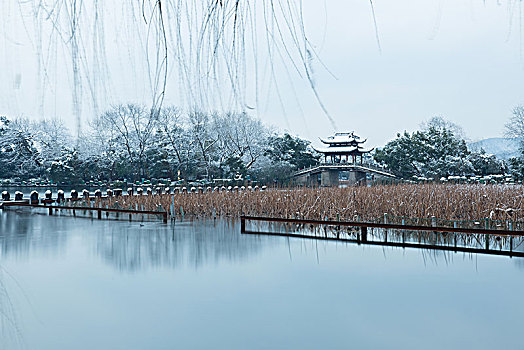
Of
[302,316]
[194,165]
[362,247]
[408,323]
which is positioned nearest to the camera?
[408,323]

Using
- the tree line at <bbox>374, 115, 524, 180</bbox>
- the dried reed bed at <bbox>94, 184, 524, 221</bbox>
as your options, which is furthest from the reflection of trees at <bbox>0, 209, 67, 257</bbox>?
the tree line at <bbox>374, 115, 524, 180</bbox>

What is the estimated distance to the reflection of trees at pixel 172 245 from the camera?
316 inches

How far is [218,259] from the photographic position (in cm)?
816

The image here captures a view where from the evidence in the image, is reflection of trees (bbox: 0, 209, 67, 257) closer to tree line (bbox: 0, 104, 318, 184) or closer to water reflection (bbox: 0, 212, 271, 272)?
water reflection (bbox: 0, 212, 271, 272)

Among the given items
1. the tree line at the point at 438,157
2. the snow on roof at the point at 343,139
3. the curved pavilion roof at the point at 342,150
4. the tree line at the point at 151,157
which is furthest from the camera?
the snow on roof at the point at 343,139

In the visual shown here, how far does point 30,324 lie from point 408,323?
12.1 ft

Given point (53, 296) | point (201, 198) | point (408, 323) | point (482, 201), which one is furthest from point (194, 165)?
point (408, 323)

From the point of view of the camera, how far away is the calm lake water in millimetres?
4430

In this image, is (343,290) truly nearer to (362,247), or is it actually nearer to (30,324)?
(362,247)

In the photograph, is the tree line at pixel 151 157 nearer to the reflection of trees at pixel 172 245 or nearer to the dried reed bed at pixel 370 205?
the dried reed bed at pixel 370 205

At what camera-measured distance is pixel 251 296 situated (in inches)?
235

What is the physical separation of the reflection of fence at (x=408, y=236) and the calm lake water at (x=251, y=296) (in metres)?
0.24

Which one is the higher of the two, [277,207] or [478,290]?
[277,207]

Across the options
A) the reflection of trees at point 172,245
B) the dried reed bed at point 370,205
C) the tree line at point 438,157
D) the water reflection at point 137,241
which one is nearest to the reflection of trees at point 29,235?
the water reflection at point 137,241
